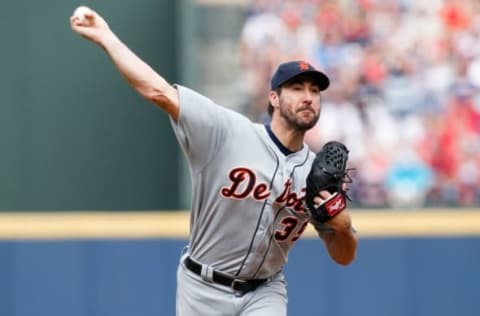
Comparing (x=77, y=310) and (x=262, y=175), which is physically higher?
(x=262, y=175)

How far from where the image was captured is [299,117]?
13.9 ft

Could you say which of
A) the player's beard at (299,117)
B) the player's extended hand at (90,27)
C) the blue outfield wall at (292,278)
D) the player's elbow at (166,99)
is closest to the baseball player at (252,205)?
the player's beard at (299,117)

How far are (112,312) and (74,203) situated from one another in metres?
1.04

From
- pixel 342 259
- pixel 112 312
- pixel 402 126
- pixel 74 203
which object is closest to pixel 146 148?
pixel 74 203

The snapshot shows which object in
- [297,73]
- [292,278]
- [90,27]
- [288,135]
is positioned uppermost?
[90,27]

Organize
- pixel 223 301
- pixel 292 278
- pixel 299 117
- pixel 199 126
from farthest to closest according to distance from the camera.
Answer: pixel 292 278, pixel 223 301, pixel 299 117, pixel 199 126

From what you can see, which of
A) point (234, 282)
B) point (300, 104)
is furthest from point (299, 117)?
point (234, 282)

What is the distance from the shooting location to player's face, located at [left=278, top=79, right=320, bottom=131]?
4250 mm

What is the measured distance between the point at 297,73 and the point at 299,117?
178 mm

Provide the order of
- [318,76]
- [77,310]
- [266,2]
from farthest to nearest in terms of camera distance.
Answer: [266,2] < [77,310] < [318,76]

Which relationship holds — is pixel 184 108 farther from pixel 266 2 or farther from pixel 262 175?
pixel 266 2

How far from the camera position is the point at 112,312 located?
22.9 feet

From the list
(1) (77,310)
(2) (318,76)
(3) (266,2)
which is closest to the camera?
(2) (318,76)

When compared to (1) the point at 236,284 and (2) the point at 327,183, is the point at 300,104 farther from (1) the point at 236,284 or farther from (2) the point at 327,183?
(1) the point at 236,284
